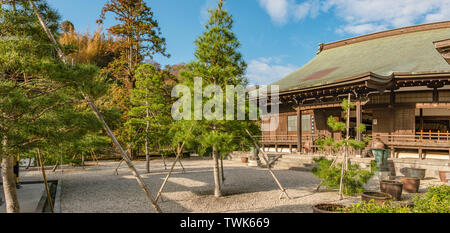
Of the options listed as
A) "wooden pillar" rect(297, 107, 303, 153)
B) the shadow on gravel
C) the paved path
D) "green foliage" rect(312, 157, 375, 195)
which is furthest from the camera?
"wooden pillar" rect(297, 107, 303, 153)

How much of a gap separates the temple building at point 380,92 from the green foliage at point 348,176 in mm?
5514

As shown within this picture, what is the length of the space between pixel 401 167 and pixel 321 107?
4.93m

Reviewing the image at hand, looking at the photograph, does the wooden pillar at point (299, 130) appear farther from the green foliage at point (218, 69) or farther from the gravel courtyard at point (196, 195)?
the green foliage at point (218, 69)

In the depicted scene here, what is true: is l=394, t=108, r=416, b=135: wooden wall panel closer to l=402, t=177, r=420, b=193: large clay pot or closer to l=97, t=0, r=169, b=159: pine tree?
l=402, t=177, r=420, b=193: large clay pot

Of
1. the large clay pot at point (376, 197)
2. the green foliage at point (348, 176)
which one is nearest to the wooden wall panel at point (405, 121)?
the green foliage at point (348, 176)

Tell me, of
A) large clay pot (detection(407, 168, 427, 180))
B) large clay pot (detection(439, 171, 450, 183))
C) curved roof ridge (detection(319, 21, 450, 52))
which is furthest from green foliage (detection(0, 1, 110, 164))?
curved roof ridge (detection(319, 21, 450, 52))

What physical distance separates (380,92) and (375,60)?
454cm

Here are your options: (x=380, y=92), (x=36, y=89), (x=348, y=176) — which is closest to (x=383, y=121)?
(x=380, y=92)

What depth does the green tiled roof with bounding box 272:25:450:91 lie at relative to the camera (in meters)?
13.4

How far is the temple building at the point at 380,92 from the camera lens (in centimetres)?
1186

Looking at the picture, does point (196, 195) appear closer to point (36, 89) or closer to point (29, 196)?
point (29, 196)
